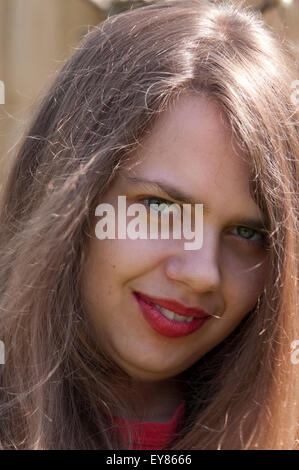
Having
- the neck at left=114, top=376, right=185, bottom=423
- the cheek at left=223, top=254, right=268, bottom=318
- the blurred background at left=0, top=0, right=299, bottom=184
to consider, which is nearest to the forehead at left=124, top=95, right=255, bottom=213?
the cheek at left=223, top=254, right=268, bottom=318

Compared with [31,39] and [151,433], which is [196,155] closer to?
[151,433]

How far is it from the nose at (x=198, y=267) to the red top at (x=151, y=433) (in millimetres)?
311

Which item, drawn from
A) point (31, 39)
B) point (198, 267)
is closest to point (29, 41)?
point (31, 39)

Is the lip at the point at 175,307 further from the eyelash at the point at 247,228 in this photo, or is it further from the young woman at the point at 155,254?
the eyelash at the point at 247,228

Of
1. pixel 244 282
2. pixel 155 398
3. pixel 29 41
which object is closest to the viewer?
pixel 244 282

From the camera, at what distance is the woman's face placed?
1275 millimetres

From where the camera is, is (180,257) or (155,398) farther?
(155,398)

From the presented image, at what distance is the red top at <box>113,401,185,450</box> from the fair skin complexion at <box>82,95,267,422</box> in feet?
0.34

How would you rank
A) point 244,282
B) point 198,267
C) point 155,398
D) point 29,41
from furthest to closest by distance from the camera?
point 29,41 < point 155,398 < point 244,282 < point 198,267

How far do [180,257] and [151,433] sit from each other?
0.38 m

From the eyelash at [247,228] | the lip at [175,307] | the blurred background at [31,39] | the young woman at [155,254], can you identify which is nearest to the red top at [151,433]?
the young woman at [155,254]

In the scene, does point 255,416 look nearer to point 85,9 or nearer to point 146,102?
point 146,102

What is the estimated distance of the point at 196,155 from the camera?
1274mm

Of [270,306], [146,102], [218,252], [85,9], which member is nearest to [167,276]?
[218,252]
